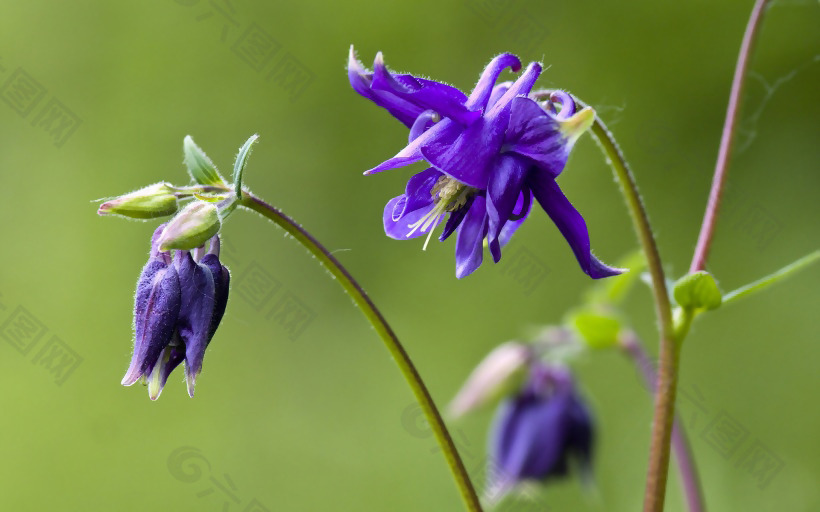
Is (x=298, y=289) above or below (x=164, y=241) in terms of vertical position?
below

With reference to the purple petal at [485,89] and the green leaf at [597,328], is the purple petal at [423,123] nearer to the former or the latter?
the purple petal at [485,89]

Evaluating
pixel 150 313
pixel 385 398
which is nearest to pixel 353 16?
pixel 385 398

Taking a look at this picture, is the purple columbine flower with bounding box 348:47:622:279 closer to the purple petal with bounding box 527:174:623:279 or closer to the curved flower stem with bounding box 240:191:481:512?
the purple petal with bounding box 527:174:623:279

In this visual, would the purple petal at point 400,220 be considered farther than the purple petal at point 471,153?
Yes

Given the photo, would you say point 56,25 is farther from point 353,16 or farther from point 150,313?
point 150,313

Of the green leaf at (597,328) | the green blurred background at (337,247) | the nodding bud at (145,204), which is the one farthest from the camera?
the green blurred background at (337,247)

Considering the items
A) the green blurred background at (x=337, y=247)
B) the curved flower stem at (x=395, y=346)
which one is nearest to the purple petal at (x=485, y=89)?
the curved flower stem at (x=395, y=346)

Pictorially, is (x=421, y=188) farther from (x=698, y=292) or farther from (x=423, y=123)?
(x=698, y=292)
